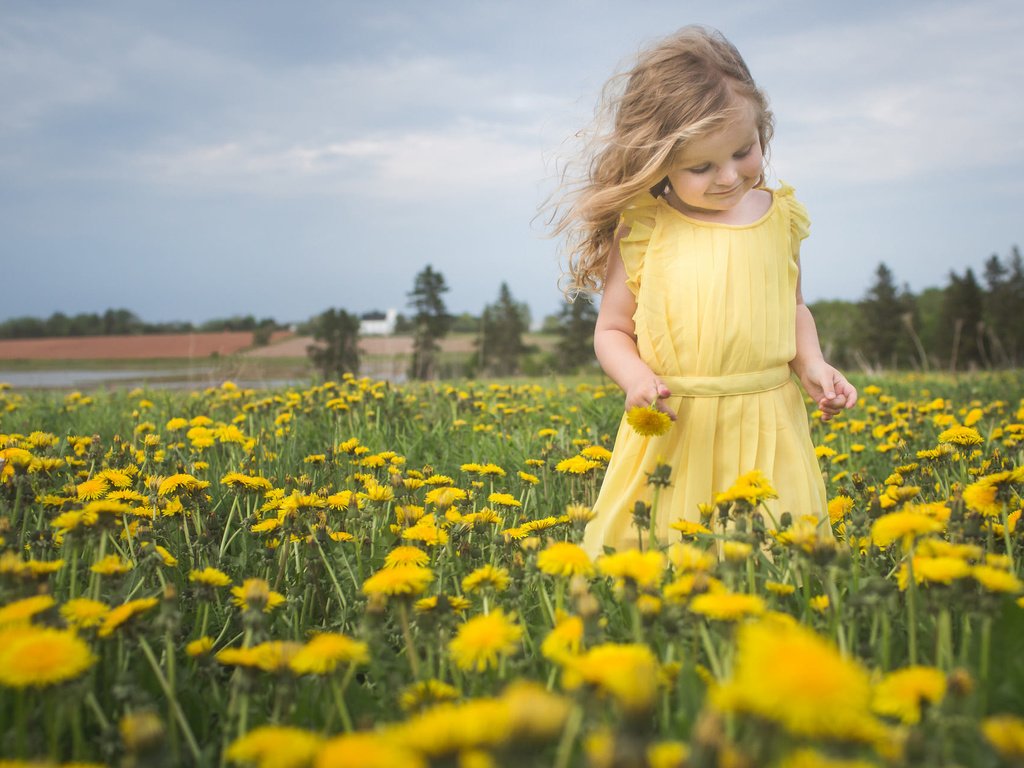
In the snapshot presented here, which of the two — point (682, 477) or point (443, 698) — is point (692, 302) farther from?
point (443, 698)

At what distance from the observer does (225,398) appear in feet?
17.4

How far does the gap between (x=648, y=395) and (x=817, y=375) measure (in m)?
0.68

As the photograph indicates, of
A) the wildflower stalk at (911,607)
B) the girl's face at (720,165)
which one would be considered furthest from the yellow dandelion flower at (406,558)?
the girl's face at (720,165)

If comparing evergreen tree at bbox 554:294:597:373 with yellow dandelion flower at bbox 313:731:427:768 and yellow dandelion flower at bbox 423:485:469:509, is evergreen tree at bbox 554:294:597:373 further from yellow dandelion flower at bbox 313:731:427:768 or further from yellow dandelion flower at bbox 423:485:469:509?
yellow dandelion flower at bbox 313:731:427:768

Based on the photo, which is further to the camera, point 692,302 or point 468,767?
point 692,302

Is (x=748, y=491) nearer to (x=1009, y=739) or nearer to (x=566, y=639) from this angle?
(x=566, y=639)

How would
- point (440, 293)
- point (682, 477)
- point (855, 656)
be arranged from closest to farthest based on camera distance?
point (855, 656) < point (682, 477) < point (440, 293)

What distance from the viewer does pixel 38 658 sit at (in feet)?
3.20

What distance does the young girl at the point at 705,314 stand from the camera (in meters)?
2.35

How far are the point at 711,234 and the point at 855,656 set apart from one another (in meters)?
1.41

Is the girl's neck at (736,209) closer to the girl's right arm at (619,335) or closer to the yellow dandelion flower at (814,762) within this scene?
the girl's right arm at (619,335)

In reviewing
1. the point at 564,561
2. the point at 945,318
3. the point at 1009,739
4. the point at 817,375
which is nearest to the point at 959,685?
the point at 1009,739

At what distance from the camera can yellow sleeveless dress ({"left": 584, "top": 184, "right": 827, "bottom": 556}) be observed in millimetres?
2352

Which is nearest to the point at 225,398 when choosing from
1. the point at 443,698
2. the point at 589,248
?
the point at 589,248
